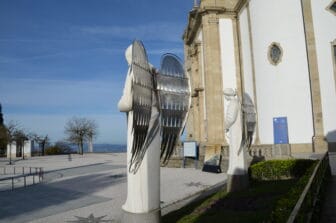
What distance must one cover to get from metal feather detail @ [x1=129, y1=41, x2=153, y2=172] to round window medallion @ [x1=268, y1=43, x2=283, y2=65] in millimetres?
17028

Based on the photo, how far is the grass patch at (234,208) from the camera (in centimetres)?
639

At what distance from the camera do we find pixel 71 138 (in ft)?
160

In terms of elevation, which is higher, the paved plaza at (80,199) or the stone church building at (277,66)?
the stone church building at (277,66)

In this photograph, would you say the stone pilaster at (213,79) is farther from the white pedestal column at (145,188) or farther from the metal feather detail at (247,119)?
the white pedestal column at (145,188)

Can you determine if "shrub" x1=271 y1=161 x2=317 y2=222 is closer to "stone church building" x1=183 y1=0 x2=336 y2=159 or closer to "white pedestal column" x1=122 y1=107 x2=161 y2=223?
"white pedestal column" x1=122 y1=107 x2=161 y2=223

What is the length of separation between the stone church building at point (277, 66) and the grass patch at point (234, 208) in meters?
7.66

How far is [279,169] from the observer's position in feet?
37.4

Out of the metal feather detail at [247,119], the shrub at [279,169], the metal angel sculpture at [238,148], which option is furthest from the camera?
the shrub at [279,169]

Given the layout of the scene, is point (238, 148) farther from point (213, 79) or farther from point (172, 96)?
point (213, 79)

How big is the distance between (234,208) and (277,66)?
48.1 feet

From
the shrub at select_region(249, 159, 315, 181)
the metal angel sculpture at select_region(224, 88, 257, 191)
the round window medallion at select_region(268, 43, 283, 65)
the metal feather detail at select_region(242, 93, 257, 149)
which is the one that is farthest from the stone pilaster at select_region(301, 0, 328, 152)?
the metal angel sculpture at select_region(224, 88, 257, 191)

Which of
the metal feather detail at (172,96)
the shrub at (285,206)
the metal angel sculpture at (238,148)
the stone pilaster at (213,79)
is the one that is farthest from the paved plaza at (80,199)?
the stone pilaster at (213,79)

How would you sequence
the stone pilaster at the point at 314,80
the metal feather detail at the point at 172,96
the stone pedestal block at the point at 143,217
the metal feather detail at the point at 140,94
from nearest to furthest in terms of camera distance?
the metal feather detail at the point at 140,94 < the metal feather detail at the point at 172,96 < the stone pedestal block at the point at 143,217 < the stone pilaster at the point at 314,80

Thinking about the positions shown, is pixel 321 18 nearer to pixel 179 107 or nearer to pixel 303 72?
pixel 303 72
